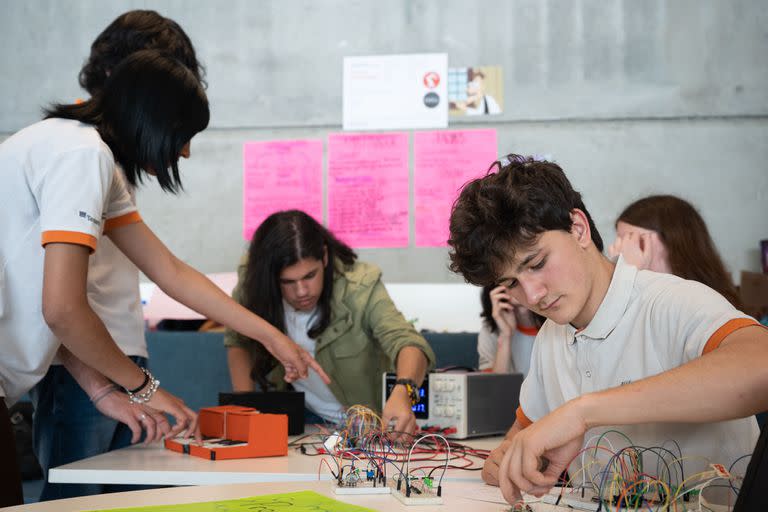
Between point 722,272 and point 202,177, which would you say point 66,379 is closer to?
point 722,272

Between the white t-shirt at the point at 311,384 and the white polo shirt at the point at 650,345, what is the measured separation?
115 cm

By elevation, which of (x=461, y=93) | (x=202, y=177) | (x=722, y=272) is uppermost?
(x=461, y=93)

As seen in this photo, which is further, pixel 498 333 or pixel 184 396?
pixel 184 396

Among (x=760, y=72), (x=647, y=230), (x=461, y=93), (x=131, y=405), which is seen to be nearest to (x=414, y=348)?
(x=647, y=230)

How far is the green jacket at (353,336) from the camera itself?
2650mm

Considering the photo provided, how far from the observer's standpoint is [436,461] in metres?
1.66

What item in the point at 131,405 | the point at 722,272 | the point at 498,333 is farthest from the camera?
the point at 498,333

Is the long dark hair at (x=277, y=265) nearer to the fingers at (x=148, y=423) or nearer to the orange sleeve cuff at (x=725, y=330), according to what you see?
the fingers at (x=148, y=423)

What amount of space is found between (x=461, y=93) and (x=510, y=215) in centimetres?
281

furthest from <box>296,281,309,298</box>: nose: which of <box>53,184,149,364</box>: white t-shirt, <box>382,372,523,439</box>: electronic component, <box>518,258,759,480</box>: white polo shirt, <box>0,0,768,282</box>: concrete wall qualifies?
<box>0,0,768,282</box>: concrete wall

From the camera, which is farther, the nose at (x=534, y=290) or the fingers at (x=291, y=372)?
the fingers at (x=291, y=372)

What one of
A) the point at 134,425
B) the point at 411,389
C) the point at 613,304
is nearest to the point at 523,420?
the point at 613,304

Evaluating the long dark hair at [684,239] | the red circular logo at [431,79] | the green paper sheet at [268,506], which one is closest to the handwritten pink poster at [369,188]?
the red circular logo at [431,79]

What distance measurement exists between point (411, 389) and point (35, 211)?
1.04 m
